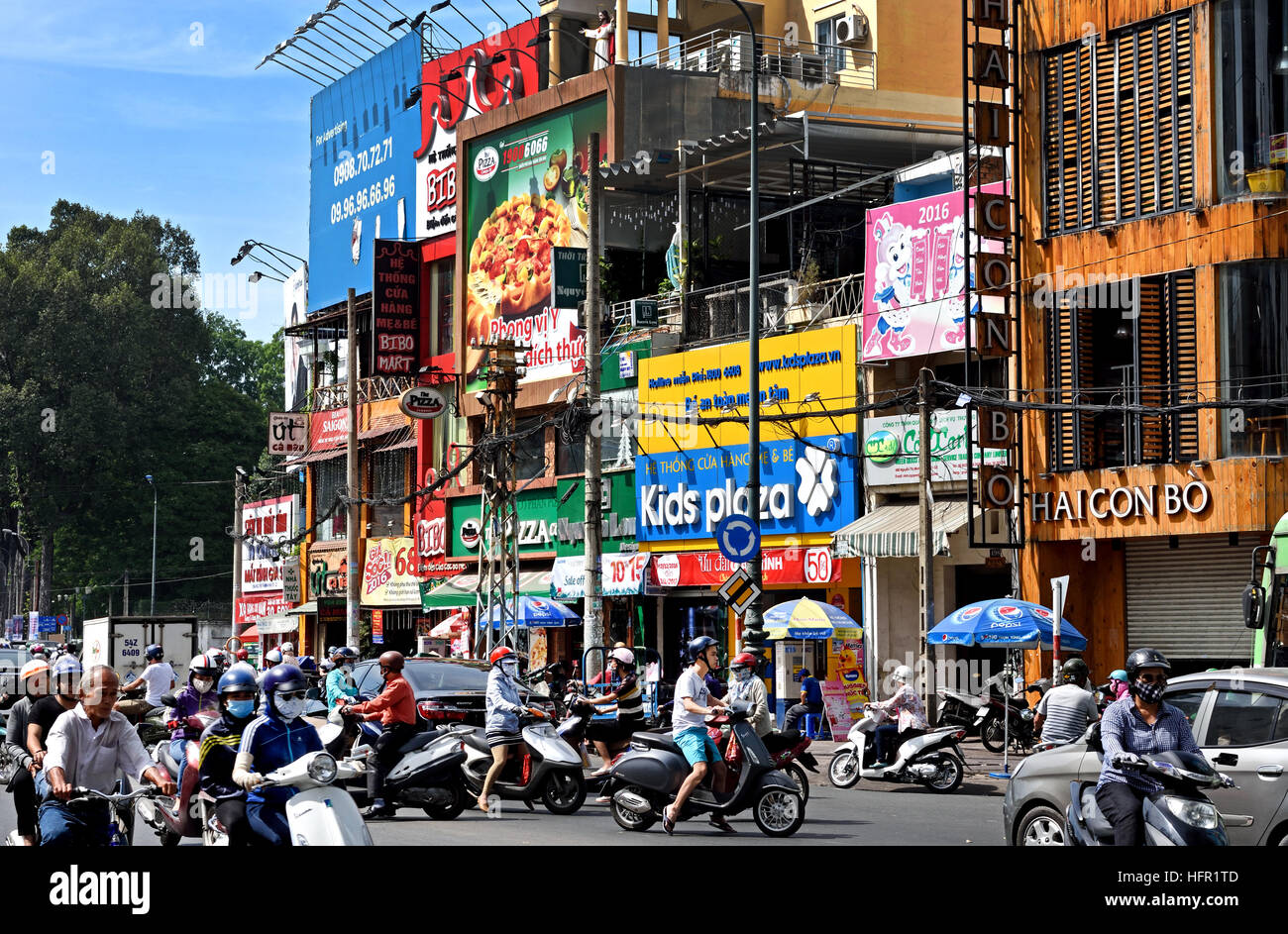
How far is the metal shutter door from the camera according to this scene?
1142 inches

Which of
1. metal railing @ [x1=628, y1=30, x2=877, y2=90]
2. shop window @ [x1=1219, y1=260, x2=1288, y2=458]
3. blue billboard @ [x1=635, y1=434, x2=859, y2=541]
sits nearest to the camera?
shop window @ [x1=1219, y1=260, x2=1288, y2=458]

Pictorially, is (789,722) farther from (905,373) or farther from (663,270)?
(663,270)

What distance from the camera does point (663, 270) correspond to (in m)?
44.1

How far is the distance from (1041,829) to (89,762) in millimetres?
6349

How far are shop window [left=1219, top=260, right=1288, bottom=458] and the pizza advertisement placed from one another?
59.7 ft

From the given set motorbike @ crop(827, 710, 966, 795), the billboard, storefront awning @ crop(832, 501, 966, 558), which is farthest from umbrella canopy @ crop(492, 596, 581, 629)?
the billboard

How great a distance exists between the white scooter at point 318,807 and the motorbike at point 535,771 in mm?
8289

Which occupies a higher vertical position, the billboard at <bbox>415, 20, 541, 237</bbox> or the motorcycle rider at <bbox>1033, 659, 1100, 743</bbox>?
the billboard at <bbox>415, 20, 541, 237</bbox>

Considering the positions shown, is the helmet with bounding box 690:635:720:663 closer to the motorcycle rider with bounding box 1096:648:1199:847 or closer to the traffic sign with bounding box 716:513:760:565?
the motorcycle rider with bounding box 1096:648:1199:847

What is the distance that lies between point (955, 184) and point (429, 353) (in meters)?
21.3

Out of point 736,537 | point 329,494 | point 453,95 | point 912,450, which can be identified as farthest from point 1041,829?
point 329,494

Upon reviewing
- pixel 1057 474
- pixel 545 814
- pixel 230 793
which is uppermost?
pixel 1057 474
